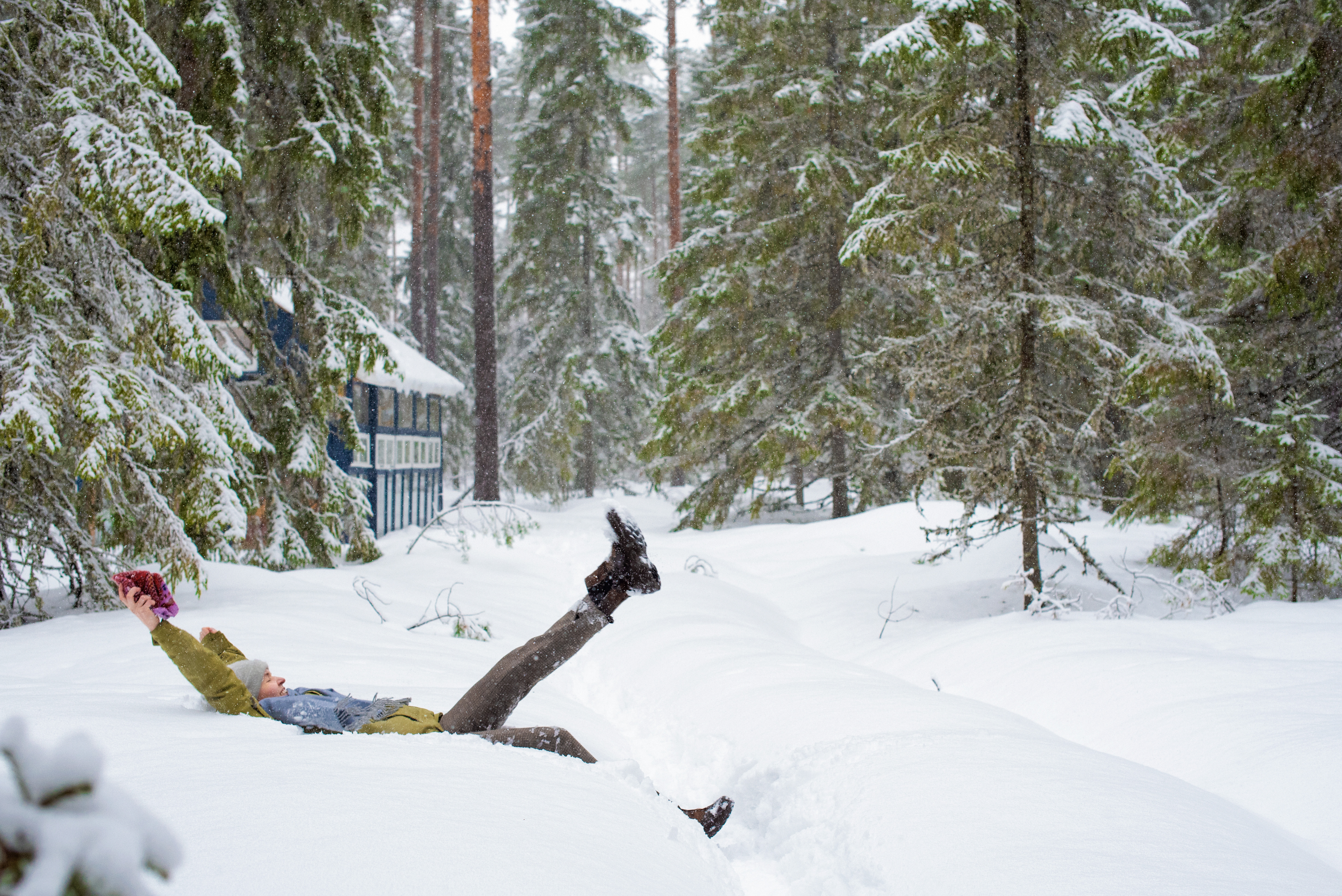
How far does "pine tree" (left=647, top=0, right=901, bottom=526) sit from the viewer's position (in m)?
14.3

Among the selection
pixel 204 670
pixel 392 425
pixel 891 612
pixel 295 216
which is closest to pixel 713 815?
pixel 204 670

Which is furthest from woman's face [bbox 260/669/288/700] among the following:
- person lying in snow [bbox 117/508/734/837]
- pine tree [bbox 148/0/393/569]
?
pine tree [bbox 148/0/393/569]

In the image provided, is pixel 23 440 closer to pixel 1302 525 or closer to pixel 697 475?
pixel 1302 525

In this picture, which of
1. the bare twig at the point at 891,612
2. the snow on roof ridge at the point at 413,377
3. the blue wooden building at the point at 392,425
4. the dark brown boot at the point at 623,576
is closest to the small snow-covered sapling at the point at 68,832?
the dark brown boot at the point at 623,576

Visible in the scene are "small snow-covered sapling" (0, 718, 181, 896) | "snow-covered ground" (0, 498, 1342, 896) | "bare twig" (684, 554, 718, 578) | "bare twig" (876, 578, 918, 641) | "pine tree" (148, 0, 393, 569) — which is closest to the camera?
"small snow-covered sapling" (0, 718, 181, 896)

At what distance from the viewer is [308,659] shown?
15.9ft

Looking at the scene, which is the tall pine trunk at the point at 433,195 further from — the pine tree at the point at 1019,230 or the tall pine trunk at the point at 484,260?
the pine tree at the point at 1019,230

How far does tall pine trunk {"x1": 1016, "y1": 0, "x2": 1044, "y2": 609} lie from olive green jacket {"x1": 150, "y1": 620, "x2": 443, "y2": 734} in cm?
625

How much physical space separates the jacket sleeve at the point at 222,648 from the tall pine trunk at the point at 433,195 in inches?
782

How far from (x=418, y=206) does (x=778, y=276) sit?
41.8 ft

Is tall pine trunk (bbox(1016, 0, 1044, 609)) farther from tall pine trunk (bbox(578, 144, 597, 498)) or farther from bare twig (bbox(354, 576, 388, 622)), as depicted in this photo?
tall pine trunk (bbox(578, 144, 597, 498))

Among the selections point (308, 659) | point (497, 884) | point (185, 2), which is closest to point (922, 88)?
point (185, 2)

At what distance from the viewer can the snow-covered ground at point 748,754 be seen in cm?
213

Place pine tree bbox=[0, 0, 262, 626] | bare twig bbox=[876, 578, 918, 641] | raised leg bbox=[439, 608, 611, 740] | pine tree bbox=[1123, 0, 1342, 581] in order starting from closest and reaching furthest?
raised leg bbox=[439, 608, 611, 740] < pine tree bbox=[0, 0, 262, 626] < pine tree bbox=[1123, 0, 1342, 581] < bare twig bbox=[876, 578, 918, 641]
